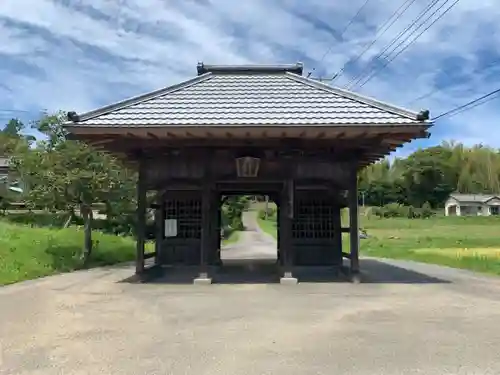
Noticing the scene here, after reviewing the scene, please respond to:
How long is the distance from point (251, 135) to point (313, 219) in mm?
3526

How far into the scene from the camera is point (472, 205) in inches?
2788

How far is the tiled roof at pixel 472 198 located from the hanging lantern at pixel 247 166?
6554 cm

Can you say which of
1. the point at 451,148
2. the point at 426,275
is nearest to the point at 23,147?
the point at 426,275

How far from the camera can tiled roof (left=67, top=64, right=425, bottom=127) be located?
838 centimetres

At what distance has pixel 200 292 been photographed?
27.0 ft

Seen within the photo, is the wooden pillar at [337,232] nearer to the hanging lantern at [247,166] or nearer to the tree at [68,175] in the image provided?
the hanging lantern at [247,166]

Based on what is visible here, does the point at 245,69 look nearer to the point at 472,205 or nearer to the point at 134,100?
the point at 134,100

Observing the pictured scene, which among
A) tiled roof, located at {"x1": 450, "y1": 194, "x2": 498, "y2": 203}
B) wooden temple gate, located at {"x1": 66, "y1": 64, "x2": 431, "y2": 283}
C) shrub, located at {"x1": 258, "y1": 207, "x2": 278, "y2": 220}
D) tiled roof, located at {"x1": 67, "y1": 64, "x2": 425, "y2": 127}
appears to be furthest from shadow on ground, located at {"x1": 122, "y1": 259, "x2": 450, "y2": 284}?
tiled roof, located at {"x1": 450, "y1": 194, "x2": 498, "y2": 203}

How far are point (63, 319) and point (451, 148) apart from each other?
7459 centimetres

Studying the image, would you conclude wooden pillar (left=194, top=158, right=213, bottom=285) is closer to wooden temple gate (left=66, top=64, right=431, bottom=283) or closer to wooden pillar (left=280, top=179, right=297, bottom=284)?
wooden temple gate (left=66, top=64, right=431, bottom=283)

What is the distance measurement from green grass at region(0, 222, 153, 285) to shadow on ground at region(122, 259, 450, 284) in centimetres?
246

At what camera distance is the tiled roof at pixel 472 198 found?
69.3 metres

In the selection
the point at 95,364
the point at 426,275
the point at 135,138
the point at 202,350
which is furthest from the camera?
the point at 426,275

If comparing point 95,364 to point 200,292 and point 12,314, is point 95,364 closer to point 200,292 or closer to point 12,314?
point 12,314
